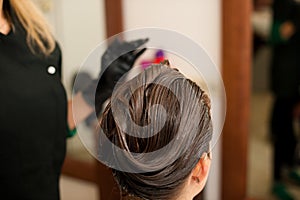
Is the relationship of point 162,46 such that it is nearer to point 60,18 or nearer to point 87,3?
point 87,3

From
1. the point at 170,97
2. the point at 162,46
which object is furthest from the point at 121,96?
the point at 162,46

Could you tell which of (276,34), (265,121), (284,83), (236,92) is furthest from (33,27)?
(265,121)

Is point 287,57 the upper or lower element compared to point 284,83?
upper

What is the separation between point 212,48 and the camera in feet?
4.71

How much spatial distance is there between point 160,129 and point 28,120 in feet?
1.34

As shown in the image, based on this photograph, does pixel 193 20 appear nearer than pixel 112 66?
No

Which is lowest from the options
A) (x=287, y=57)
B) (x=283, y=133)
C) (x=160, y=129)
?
(x=283, y=133)

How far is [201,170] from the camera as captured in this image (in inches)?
27.9

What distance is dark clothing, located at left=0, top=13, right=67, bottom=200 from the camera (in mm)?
936

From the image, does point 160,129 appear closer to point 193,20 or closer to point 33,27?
point 33,27

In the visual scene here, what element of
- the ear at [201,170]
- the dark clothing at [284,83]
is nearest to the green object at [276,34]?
the dark clothing at [284,83]

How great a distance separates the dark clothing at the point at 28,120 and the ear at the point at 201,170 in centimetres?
41

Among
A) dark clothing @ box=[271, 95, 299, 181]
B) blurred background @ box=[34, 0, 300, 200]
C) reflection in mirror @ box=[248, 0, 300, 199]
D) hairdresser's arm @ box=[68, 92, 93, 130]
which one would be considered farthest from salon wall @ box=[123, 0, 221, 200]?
dark clothing @ box=[271, 95, 299, 181]

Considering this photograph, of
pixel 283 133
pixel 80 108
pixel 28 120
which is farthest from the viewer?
pixel 283 133
